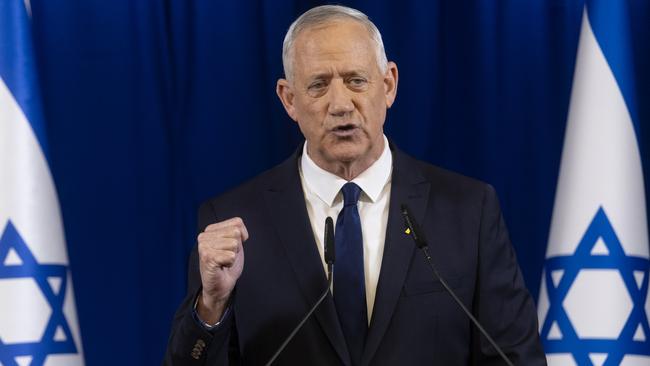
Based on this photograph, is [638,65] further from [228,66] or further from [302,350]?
[302,350]

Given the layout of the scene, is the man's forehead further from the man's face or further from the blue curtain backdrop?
the blue curtain backdrop

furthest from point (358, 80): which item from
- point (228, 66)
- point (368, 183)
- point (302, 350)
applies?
point (228, 66)

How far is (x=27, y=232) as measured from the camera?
2.78 m

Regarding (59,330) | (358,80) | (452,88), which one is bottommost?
(59,330)

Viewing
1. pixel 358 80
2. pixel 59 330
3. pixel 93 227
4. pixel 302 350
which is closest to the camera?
pixel 302 350

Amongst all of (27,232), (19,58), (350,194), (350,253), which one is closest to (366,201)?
(350,194)

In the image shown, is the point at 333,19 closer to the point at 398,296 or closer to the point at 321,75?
the point at 321,75

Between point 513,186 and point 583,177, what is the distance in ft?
0.87

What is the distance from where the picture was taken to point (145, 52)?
3.02 meters

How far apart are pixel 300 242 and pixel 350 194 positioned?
0.14 metres

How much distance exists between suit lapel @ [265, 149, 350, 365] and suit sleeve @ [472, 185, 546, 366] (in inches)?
11.0

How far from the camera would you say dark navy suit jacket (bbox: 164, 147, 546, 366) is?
202 cm

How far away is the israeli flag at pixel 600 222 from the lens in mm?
2840

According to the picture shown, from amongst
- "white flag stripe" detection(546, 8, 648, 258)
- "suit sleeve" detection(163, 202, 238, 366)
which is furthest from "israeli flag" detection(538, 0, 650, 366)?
"suit sleeve" detection(163, 202, 238, 366)
